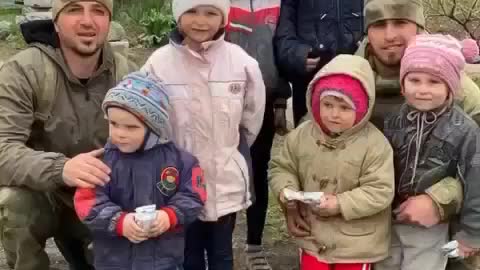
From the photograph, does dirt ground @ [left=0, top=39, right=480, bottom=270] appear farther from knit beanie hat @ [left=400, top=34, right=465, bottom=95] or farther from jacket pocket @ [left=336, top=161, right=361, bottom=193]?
knit beanie hat @ [left=400, top=34, right=465, bottom=95]

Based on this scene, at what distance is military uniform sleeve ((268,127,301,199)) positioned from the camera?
363cm

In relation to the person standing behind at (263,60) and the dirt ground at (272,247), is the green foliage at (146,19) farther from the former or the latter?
the person standing behind at (263,60)

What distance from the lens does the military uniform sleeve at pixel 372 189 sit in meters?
3.44

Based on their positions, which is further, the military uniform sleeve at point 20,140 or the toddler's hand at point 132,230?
the military uniform sleeve at point 20,140

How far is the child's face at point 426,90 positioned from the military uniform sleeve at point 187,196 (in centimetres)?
96

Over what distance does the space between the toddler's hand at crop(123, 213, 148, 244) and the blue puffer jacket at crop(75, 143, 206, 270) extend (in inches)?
1.2

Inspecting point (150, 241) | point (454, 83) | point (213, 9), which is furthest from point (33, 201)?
point (454, 83)

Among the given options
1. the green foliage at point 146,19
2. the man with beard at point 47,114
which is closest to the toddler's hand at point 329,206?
the man with beard at point 47,114

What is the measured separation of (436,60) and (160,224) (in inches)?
52.0

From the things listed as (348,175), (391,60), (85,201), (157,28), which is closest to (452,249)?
(348,175)

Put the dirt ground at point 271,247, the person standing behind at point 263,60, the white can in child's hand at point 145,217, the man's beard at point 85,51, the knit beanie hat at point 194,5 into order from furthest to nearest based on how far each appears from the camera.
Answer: the dirt ground at point 271,247 < the person standing behind at point 263,60 < the man's beard at point 85,51 < the knit beanie hat at point 194,5 < the white can in child's hand at point 145,217

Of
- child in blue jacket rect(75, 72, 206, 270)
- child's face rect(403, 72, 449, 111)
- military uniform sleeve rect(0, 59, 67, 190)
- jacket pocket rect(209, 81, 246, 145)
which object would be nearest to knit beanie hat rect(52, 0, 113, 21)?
military uniform sleeve rect(0, 59, 67, 190)

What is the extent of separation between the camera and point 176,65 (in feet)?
12.1

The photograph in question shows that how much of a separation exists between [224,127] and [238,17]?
0.66 meters
